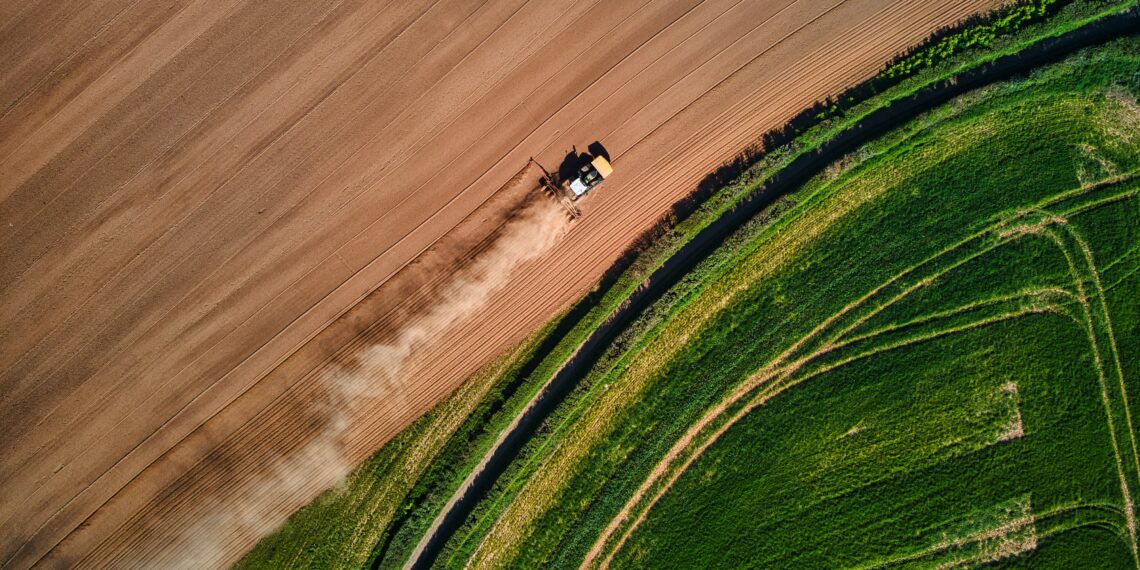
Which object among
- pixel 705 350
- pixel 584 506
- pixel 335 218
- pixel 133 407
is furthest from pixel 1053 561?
pixel 133 407

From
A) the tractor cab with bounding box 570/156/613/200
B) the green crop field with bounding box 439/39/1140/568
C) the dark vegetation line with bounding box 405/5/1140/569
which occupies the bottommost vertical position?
the green crop field with bounding box 439/39/1140/568

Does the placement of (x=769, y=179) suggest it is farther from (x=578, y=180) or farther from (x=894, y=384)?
(x=894, y=384)

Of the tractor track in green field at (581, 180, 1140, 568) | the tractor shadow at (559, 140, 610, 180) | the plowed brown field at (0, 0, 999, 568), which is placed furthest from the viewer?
the tractor track in green field at (581, 180, 1140, 568)

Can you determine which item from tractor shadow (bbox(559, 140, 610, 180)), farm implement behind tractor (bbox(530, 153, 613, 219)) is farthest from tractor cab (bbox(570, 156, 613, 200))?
tractor shadow (bbox(559, 140, 610, 180))

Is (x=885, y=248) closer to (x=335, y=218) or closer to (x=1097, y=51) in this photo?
(x=1097, y=51)

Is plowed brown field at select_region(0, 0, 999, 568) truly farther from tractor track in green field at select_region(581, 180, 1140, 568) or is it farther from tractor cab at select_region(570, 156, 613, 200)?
tractor track in green field at select_region(581, 180, 1140, 568)

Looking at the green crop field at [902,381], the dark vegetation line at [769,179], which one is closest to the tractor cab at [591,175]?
the dark vegetation line at [769,179]
